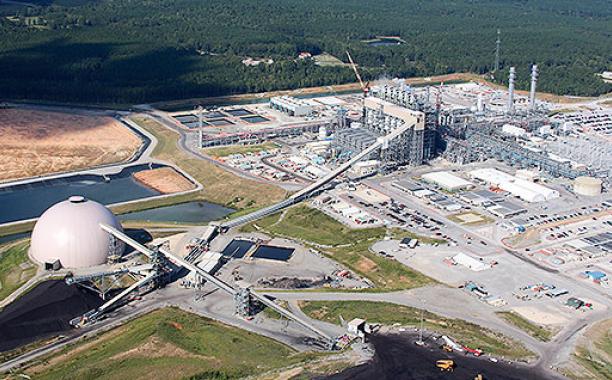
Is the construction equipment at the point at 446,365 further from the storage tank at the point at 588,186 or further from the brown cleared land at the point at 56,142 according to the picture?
the brown cleared land at the point at 56,142

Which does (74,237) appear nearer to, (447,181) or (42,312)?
(42,312)

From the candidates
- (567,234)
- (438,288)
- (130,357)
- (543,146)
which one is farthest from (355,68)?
(130,357)

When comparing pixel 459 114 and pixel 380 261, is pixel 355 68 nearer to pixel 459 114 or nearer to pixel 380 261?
pixel 459 114

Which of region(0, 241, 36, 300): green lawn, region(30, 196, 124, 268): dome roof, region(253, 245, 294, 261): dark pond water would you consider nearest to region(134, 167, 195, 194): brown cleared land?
region(253, 245, 294, 261): dark pond water

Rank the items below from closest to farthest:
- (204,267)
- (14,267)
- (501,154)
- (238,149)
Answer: (204,267) → (14,267) → (501,154) → (238,149)

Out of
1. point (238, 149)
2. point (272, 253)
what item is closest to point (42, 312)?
point (272, 253)

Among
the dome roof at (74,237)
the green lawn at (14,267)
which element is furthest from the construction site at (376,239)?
A: the green lawn at (14,267)

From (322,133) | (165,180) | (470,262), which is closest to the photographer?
(470,262)

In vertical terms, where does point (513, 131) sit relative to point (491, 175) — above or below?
above
